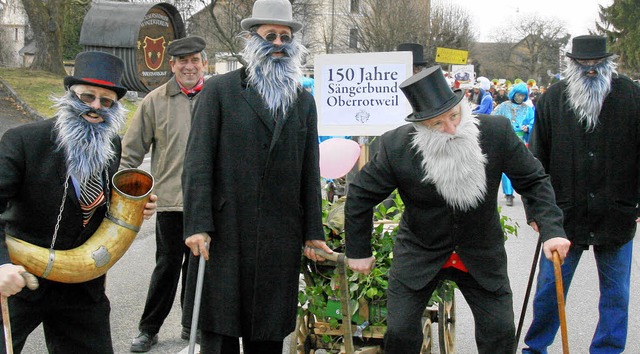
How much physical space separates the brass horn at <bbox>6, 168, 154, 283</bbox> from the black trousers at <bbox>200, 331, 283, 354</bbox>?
0.60 metres

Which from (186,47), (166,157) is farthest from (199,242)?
(186,47)

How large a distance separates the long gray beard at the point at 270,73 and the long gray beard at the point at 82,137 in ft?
2.21

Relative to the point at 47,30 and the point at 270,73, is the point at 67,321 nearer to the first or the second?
the point at 270,73

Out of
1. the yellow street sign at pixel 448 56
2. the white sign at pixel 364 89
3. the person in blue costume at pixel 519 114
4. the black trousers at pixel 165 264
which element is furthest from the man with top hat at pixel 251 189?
the yellow street sign at pixel 448 56

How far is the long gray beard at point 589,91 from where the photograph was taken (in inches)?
188

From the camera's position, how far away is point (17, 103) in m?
22.7

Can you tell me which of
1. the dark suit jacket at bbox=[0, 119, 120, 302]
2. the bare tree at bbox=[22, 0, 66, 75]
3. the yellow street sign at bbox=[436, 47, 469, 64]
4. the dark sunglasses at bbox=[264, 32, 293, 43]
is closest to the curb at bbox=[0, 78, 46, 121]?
the bare tree at bbox=[22, 0, 66, 75]

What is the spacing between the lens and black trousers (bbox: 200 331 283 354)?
3.83m

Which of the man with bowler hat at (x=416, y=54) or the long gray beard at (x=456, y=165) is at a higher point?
the man with bowler hat at (x=416, y=54)

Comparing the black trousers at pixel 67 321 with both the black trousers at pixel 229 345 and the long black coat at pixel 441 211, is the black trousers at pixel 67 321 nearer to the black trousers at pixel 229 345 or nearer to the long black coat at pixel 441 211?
the black trousers at pixel 229 345

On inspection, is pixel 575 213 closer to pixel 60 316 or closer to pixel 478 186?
pixel 478 186

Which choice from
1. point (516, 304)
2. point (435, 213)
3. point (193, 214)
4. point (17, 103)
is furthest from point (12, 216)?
point (17, 103)

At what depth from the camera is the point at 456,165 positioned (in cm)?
376

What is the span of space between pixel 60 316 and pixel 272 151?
1.19m
